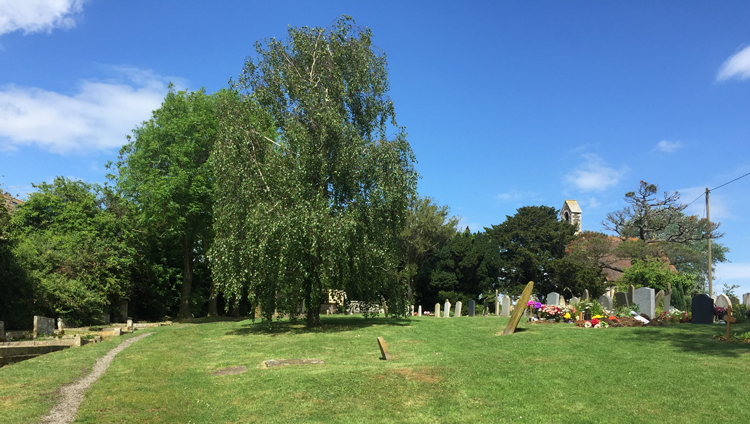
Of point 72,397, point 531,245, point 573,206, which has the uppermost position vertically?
point 573,206

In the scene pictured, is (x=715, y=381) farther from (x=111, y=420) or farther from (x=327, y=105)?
(x=327, y=105)

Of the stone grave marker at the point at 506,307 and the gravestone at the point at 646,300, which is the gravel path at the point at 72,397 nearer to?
the gravestone at the point at 646,300

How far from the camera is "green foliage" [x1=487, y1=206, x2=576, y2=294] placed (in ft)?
150

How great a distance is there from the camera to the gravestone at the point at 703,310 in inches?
647

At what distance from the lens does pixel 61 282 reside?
2191cm

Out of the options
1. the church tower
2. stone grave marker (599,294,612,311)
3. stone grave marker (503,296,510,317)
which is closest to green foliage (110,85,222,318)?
stone grave marker (503,296,510,317)

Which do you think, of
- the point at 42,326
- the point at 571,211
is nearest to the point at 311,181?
the point at 42,326

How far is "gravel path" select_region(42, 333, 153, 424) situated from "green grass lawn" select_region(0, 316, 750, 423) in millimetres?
193

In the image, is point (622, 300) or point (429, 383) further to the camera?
point (622, 300)

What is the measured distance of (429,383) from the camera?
8.86 m

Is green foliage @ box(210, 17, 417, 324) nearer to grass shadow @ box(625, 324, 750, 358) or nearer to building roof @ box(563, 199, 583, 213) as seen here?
grass shadow @ box(625, 324, 750, 358)

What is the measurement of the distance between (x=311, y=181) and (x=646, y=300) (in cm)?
1278

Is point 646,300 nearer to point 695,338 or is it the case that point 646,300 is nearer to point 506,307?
point 695,338

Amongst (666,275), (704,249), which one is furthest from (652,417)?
Answer: (704,249)
